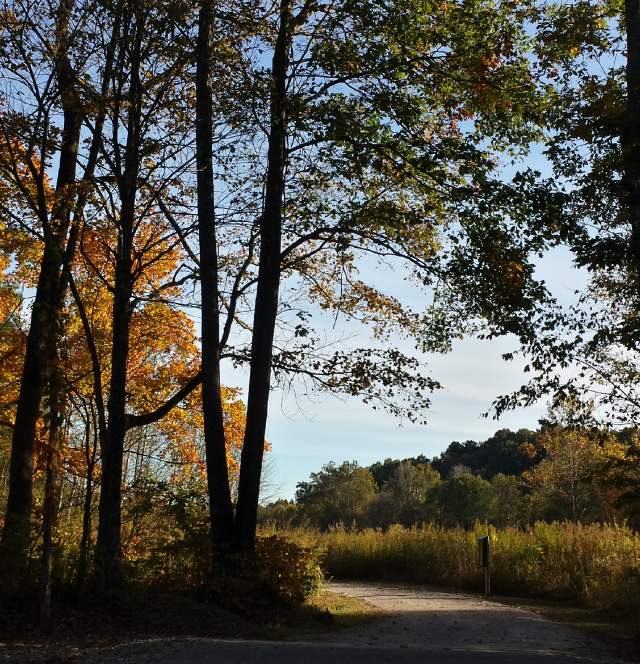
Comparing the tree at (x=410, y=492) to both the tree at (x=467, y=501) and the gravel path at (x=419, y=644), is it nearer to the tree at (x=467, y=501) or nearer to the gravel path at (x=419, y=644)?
the tree at (x=467, y=501)

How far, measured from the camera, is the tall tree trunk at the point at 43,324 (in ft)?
31.4

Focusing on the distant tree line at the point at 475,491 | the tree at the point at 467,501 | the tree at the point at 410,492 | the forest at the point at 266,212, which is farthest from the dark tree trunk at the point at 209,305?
the tree at the point at 410,492

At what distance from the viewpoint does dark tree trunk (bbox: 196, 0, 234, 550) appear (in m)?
11.9

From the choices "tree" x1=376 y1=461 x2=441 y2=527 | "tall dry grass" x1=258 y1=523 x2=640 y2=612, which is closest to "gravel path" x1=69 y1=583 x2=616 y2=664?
"tall dry grass" x1=258 y1=523 x2=640 y2=612

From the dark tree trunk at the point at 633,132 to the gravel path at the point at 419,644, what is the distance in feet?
15.5

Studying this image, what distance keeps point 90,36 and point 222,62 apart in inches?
87.5

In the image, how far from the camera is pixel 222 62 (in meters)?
12.2

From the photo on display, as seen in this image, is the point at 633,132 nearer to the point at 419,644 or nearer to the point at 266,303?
the point at 266,303

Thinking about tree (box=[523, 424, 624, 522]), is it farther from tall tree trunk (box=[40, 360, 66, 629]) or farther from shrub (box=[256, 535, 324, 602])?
tall tree trunk (box=[40, 360, 66, 629])

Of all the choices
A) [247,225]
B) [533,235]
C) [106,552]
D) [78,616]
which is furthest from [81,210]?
[533,235]

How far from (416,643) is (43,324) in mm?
7080

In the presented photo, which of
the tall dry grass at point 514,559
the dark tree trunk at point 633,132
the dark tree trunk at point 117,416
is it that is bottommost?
the tall dry grass at point 514,559

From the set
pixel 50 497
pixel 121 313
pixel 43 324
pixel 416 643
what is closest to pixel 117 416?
pixel 121 313

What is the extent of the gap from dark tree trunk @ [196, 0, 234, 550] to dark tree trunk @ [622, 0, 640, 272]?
620cm
